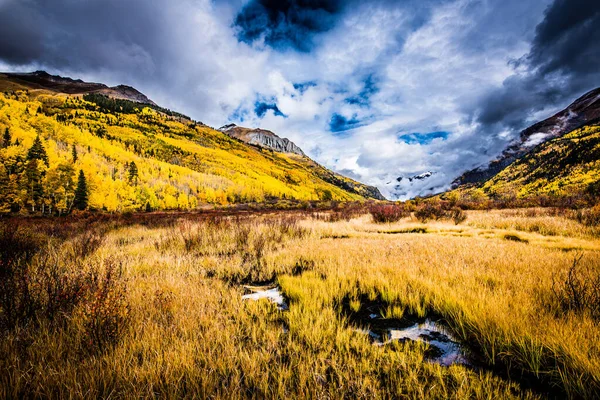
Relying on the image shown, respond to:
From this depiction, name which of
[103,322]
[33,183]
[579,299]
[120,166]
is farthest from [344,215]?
[120,166]

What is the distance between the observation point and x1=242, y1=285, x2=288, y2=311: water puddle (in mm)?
3488

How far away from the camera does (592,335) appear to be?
6.52 ft

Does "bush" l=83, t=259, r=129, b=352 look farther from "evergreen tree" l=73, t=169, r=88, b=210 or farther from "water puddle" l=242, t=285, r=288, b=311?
"evergreen tree" l=73, t=169, r=88, b=210

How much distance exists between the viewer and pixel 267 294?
3.89 meters

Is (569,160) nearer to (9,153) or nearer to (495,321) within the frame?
(495,321)

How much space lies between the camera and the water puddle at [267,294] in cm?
349

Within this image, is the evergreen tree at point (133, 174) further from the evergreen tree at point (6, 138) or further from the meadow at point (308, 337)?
the meadow at point (308, 337)

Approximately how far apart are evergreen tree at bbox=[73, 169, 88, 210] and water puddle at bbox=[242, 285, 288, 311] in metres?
49.7

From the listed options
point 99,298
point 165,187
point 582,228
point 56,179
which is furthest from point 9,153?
point 582,228

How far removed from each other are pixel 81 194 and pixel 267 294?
50.8m

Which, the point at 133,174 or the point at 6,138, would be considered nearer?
the point at 6,138

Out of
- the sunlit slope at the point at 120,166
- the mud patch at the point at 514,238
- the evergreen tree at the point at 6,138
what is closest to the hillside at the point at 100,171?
the sunlit slope at the point at 120,166

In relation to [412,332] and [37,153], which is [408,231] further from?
[37,153]

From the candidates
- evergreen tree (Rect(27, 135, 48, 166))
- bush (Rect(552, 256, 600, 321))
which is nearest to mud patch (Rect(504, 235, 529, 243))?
bush (Rect(552, 256, 600, 321))
